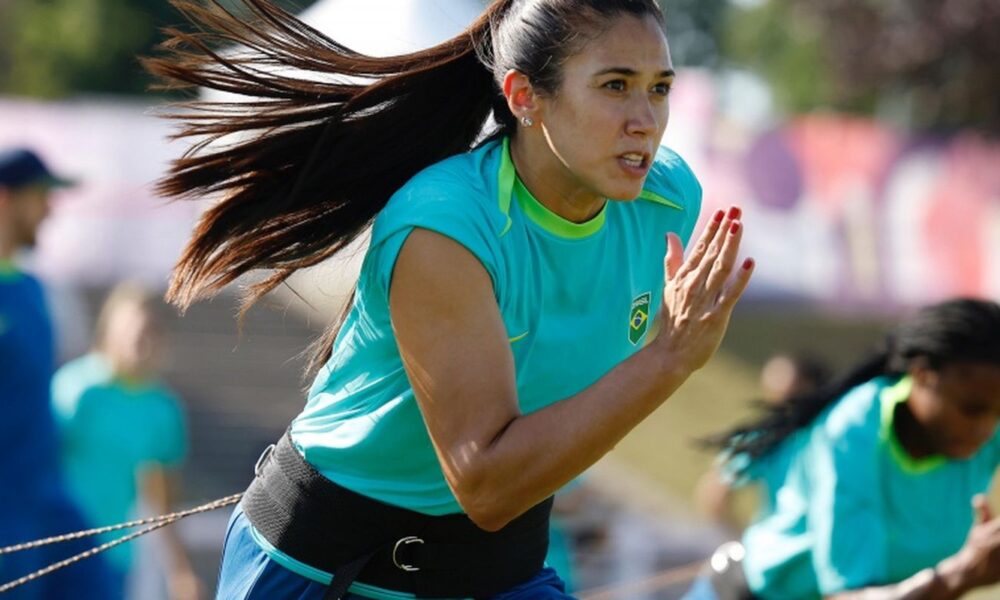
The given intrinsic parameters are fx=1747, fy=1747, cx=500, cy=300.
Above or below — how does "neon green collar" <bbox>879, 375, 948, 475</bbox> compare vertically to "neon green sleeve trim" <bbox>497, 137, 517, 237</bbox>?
below

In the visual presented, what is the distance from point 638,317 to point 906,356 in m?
1.84

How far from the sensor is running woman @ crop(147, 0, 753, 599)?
3031 mm

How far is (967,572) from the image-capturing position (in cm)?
441

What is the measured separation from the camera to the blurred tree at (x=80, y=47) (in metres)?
34.8

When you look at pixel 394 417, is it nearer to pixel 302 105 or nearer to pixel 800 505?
pixel 302 105

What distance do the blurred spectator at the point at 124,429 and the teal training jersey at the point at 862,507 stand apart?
356cm

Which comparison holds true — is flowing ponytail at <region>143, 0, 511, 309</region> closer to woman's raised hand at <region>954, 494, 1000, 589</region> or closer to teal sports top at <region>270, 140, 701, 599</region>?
teal sports top at <region>270, 140, 701, 599</region>

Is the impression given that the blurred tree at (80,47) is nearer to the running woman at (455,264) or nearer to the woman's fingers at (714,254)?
the running woman at (455,264)

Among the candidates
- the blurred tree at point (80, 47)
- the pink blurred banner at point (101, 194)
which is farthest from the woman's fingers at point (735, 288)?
the blurred tree at point (80, 47)

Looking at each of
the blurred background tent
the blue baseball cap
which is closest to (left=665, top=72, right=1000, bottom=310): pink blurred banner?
the blurred background tent

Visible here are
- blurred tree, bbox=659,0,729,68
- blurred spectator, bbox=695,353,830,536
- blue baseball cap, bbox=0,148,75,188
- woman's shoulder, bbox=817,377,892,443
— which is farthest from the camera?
blurred tree, bbox=659,0,729,68

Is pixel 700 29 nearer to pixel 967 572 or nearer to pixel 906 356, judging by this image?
pixel 906 356

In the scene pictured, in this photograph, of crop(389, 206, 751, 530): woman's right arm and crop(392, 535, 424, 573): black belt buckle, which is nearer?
crop(389, 206, 751, 530): woman's right arm

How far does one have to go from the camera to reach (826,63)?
27.0 metres
